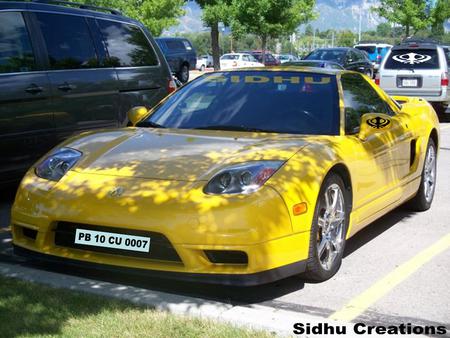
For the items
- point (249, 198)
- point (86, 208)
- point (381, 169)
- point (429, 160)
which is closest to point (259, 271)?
point (249, 198)

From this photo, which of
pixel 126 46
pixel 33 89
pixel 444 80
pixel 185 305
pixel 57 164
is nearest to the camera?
pixel 185 305

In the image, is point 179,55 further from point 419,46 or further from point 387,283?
point 387,283

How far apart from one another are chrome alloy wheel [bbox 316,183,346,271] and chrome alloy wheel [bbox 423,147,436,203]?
2188 mm

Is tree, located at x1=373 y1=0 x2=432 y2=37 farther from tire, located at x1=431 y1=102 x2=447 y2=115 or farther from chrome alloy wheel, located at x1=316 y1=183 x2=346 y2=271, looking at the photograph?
chrome alloy wheel, located at x1=316 y1=183 x2=346 y2=271

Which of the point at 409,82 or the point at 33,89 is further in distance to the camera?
the point at 409,82

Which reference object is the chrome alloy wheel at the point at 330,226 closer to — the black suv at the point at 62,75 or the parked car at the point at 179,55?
the black suv at the point at 62,75

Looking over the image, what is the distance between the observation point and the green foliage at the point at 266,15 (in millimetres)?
28266

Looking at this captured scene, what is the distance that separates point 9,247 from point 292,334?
8.69ft

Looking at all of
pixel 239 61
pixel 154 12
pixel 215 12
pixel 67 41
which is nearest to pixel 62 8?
pixel 67 41

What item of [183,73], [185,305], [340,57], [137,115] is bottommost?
[183,73]

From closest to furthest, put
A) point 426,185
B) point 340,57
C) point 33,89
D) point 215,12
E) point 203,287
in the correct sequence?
point 203,287 < point 33,89 < point 426,185 < point 340,57 < point 215,12

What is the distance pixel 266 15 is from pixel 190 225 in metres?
27.4

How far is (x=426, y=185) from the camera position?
657 centimetres

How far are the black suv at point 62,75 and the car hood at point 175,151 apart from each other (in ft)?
4.65
